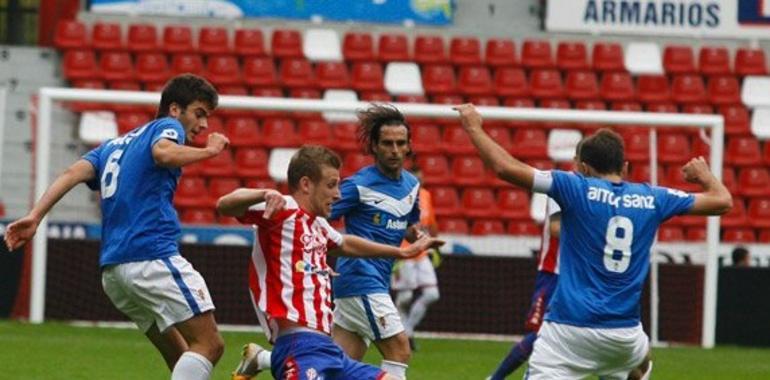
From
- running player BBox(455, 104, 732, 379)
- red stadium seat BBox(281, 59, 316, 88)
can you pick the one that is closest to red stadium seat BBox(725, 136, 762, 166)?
red stadium seat BBox(281, 59, 316, 88)

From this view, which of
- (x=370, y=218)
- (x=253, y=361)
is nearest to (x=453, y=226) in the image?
(x=370, y=218)

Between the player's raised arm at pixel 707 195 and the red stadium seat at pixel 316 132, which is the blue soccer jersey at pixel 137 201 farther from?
the red stadium seat at pixel 316 132

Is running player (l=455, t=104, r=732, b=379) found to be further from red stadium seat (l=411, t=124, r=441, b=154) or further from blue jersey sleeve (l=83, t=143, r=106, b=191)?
red stadium seat (l=411, t=124, r=441, b=154)

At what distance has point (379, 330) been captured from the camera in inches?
381

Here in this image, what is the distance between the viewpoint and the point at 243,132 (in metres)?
20.8

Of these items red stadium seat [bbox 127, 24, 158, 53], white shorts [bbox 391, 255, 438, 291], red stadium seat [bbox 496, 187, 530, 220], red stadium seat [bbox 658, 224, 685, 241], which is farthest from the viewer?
red stadium seat [bbox 127, 24, 158, 53]

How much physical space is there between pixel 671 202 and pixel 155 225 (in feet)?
8.56

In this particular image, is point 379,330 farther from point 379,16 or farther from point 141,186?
point 379,16

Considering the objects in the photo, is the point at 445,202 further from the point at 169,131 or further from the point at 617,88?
the point at 169,131

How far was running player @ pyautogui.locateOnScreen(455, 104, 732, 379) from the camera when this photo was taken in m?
7.95

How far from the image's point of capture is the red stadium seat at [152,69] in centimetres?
2177

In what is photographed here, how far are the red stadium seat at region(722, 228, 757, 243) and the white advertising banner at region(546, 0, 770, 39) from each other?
4.25 m

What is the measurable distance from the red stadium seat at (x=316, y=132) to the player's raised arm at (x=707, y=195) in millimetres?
12376

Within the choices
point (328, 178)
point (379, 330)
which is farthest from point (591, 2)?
point (328, 178)
